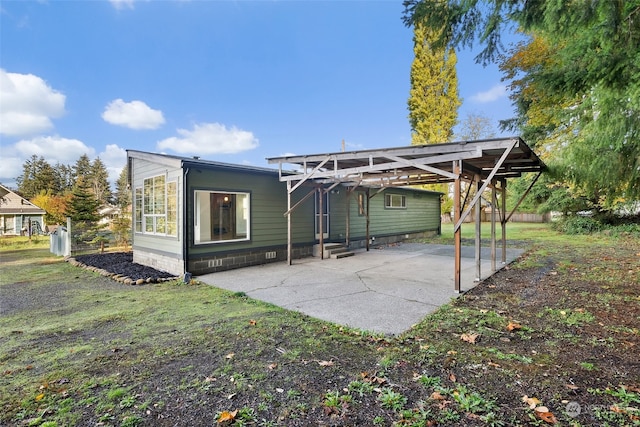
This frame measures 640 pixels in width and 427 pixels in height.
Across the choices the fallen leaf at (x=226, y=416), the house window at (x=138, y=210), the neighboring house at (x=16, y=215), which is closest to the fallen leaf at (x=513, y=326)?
the fallen leaf at (x=226, y=416)

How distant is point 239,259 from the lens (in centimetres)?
797

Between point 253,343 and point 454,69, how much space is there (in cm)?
2105

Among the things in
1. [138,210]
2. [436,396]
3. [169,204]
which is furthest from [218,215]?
[436,396]

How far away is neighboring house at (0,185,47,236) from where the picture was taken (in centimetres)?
2122

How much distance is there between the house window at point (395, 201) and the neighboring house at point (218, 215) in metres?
1.96

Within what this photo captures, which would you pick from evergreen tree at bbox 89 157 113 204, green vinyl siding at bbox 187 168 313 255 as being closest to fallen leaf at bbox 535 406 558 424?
green vinyl siding at bbox 187 168 313 255

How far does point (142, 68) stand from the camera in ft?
52.6

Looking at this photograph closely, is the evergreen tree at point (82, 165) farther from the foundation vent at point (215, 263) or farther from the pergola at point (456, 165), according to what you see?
the pergola at point (456, 165)

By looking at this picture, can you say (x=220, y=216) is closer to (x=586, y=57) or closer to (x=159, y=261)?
(x=159, y=261)

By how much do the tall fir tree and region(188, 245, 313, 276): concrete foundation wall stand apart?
13716 mm

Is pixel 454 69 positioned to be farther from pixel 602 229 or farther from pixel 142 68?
pixel 142 68

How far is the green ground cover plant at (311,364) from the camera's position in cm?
211

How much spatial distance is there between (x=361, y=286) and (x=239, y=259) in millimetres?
3551

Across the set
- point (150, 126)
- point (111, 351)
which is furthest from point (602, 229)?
point (150, 126)
